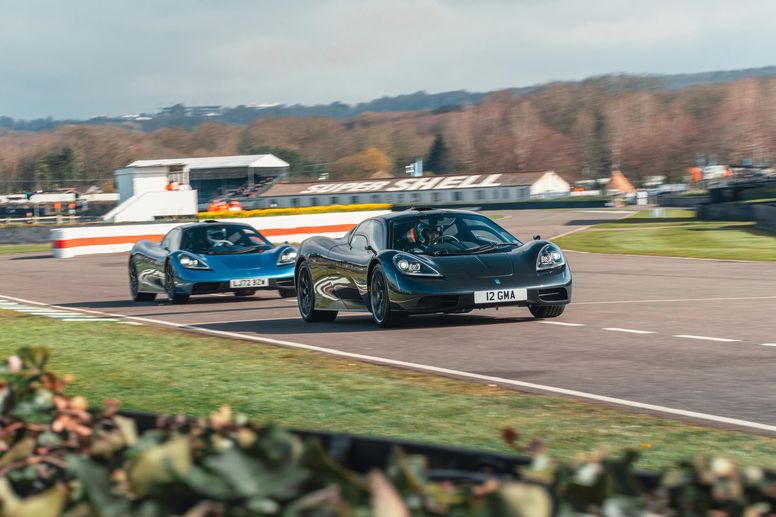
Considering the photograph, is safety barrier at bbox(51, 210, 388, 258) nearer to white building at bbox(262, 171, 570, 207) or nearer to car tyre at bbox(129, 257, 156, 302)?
car tyre at bbox(129, 257, 156, 302)

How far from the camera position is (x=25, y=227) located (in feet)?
167

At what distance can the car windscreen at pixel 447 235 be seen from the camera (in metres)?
13.2

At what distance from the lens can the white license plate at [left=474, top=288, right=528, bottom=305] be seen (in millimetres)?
12195

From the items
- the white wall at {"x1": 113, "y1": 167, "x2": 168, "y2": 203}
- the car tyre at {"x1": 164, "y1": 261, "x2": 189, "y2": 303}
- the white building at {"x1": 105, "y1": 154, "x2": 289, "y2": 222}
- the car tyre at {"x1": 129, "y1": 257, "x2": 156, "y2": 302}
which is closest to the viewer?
the car tyre at {"x1": 164, "y1": 261, "x2": 189, "y2": 303}

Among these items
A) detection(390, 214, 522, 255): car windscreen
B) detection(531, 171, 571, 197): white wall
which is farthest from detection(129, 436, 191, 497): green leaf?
detection(531, 171, 571, 197): white wall

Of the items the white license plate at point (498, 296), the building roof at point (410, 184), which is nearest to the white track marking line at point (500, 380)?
the white license plate at point (498, 296)

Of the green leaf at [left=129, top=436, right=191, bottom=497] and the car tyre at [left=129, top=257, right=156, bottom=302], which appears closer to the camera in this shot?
the green leaf at [left=129, top=436, right=191, bottom=497]

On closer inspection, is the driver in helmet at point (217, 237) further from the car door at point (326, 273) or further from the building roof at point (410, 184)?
the building roof at point (410, 184)

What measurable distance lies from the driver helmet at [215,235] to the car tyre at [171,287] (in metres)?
0.92

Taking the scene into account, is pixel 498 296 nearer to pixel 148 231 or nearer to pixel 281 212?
pixel 148 231

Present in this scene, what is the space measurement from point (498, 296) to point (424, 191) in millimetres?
133749

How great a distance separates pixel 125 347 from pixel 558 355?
4223mm

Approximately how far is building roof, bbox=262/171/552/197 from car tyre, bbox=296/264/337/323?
13034cm

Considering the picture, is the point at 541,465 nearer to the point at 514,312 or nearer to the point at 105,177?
the point at 514,312
